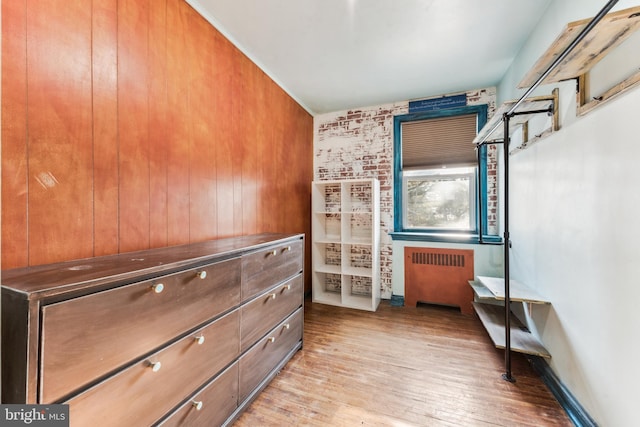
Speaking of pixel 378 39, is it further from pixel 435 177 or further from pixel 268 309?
pixel 268 309

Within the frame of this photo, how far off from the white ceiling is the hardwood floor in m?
2.82

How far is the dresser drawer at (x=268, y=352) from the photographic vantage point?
63.2 inches

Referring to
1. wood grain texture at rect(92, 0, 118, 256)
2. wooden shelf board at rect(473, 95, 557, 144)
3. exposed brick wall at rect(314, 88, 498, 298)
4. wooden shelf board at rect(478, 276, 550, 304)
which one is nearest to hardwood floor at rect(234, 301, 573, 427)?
wooden shelf board at rect(478, 276, 550, 304)

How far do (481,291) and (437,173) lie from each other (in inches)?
62.2

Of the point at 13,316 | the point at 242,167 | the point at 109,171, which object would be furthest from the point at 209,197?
the point at 13,316

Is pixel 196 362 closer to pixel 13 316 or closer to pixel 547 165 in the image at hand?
pixel 13 316

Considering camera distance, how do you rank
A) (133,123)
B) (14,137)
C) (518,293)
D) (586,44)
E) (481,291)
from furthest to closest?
1. (481,291)
2. (518,293)
3. (133,123)
4. (586,44)
5. (14,137)

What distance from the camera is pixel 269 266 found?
1.84m

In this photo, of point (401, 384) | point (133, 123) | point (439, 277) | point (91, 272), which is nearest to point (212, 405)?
point (91, 272)

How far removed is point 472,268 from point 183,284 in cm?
325

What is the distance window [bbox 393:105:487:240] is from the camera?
10.9 ft

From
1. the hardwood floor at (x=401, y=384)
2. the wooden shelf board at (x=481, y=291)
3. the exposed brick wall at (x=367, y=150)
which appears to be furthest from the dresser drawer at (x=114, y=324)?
the exposed brick wall at (x=367, y=150)

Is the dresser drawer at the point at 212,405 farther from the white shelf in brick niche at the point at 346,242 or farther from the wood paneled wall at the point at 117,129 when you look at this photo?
the white shelf in brick niche at the point at 346,242

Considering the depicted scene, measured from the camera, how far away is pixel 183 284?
1202 millimetres
